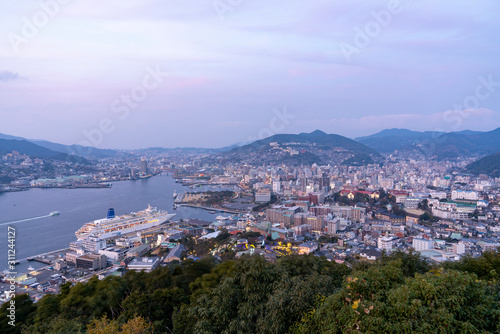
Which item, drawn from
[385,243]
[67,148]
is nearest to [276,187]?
[385,243]

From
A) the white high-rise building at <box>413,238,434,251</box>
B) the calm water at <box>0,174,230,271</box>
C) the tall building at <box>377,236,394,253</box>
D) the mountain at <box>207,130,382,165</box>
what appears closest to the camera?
the white high-rise building at <box>413,238,434,251</box>

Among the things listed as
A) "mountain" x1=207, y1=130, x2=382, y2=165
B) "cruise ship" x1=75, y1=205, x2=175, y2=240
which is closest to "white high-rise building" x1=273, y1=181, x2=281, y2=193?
"cruise ship" x1=75, y1=205, x2=175, y2=240

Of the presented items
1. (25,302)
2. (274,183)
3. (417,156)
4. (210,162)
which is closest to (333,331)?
(25,302)

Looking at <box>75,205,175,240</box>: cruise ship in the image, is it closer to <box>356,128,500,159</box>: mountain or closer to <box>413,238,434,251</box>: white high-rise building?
<box>413,238,434,251</box>: white high-rise building

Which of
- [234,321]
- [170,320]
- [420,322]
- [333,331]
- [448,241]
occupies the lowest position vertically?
[448,241]

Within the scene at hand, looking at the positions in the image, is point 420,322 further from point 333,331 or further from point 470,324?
point 333,331

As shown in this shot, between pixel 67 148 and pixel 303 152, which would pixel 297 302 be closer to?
pixel 303 152

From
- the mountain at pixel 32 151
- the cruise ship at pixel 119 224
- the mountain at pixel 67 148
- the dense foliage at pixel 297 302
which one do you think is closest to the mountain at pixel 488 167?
the cruise ship at pixel 119 224
